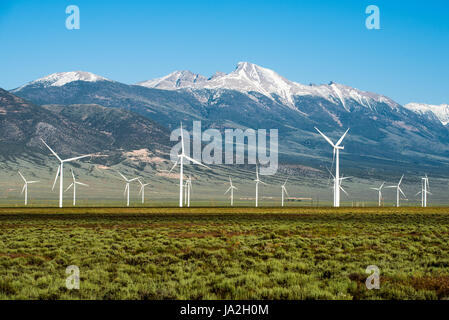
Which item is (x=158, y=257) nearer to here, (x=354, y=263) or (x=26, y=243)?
(x=354, y=263)

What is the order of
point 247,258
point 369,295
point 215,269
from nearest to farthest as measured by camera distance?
point 369,295 → point 215,269 → point 247,258

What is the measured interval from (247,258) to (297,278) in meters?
6.26

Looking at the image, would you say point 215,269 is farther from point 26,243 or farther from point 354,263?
point 26,243

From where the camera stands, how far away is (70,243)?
34531mm

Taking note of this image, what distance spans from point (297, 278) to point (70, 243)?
62.7 ft
